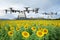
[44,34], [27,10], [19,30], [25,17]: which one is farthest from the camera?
[25,17]

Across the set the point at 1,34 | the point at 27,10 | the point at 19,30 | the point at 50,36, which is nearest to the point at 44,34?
the point at 50,36

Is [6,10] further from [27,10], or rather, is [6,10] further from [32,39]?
[32,39]

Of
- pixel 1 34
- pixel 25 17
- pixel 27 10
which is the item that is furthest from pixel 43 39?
pixel 25 17

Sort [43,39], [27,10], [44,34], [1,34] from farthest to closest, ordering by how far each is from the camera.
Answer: [27,10] → [1,34] → [44,34] → [43,39]

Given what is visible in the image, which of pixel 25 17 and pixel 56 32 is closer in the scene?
pixel 56 32

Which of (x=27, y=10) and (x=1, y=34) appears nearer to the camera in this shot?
Answer: (x=1, y=34)

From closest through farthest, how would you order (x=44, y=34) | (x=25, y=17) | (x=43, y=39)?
(x=43, y=39) → (x=44, y=34) → (x=25, y=17)

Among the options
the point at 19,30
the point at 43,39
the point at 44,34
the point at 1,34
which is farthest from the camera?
the point at 1,34

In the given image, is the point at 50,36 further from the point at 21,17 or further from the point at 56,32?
the point at 21,17

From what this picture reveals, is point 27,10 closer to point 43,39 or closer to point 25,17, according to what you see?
point 25,17
